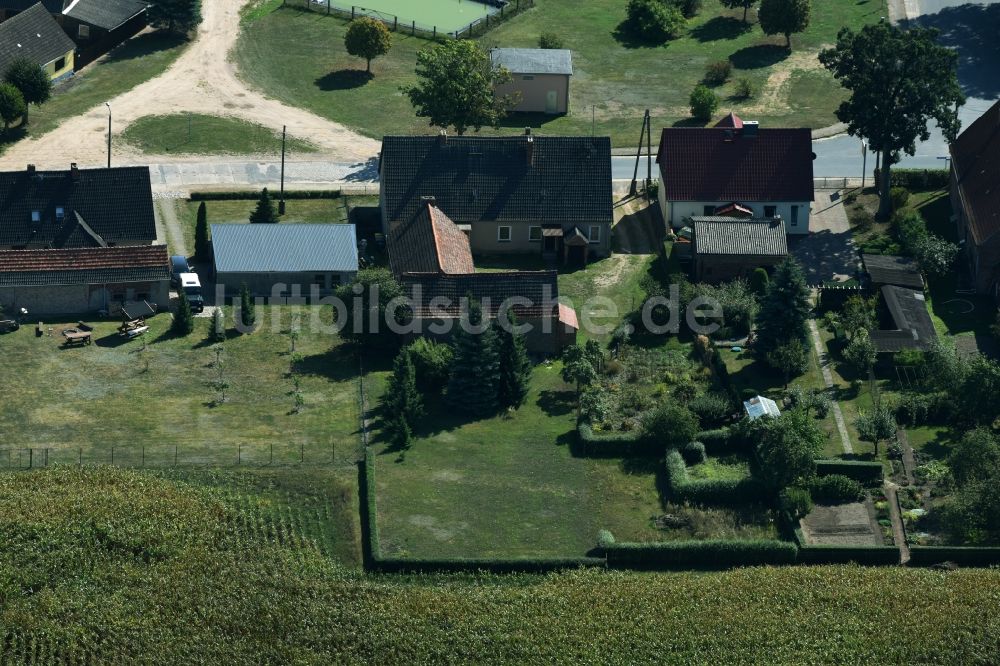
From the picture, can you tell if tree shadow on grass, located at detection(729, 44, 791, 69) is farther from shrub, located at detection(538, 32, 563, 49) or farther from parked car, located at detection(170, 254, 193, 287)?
parked car, located at detection(170, 254, 193, 287)

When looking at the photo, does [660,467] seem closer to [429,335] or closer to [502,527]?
[502,527]

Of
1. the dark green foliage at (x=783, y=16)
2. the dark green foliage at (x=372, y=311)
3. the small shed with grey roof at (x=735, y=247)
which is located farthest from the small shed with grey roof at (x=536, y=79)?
the dark green foliage at (x=372, y=311)

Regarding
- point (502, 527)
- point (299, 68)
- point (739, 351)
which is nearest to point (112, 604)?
point (502, 527)

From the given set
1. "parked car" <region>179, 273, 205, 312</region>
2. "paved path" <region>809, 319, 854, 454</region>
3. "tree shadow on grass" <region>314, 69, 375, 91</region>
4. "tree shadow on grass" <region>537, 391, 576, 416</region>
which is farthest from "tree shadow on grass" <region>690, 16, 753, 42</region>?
"tree shadow on grass" <region>537, 391, 576, 416</region>

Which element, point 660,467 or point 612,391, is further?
point 612,391

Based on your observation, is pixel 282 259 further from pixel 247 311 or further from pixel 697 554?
pixel 697 554

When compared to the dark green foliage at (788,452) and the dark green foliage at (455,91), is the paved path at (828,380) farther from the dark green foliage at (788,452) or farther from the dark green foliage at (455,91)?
the dark green foliage at (455,91)
